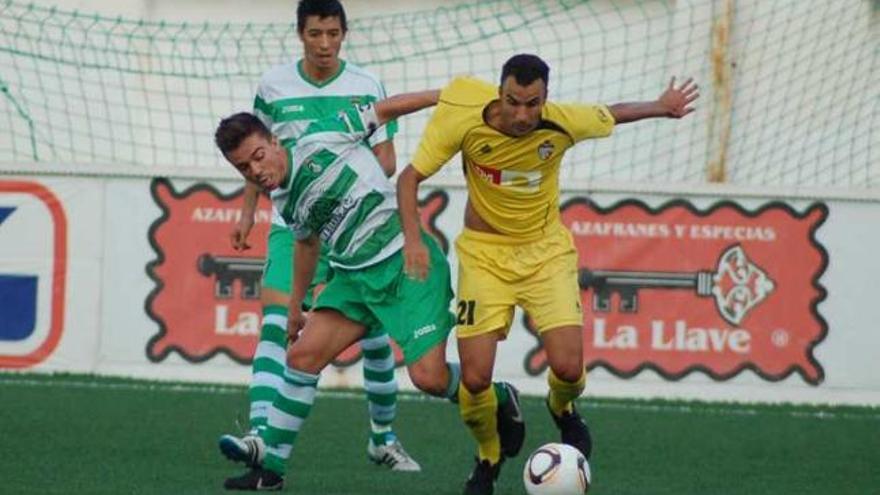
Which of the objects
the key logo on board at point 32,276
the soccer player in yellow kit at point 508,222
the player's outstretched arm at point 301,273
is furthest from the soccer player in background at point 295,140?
the key logo on board at point 32,276

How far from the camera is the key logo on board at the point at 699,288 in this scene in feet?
43.3

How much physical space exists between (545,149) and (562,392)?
39.8 inches

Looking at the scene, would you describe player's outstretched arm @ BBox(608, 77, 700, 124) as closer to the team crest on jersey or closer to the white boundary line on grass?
the team crest on jersey

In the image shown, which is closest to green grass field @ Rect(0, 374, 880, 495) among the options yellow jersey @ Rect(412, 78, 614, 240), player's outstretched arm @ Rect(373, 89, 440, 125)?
yellow jersey @ Rect(412, 78, 614, 240)

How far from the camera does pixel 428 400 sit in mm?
12766

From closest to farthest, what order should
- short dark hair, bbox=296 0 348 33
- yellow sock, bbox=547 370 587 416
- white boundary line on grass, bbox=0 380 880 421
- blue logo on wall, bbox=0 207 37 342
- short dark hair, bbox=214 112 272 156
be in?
1. short dark hair, bbox=214 112 272 156
2. yellow sock, bbox=547 370 587 416
3. short dark hair, bbox=296 0 348 33
4. white boundary line on grass, bbox=0 380 880 421
5. blue logo on wall, bbox=0 207 37 342

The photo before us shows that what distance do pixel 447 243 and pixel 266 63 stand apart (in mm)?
2698

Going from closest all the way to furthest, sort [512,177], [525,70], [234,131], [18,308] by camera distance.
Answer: [234,131] < [525,70] < [512,177] < [18,308]

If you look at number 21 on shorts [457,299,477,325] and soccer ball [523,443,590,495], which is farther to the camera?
number 21 on shorts [457,299,477,325]

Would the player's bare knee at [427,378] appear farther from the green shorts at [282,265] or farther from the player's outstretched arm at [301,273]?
the green shorts at [282,265]

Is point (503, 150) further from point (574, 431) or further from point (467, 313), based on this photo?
point (574, 431)

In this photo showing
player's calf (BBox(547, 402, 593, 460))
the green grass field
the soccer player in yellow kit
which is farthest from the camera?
player's calf (BBox(547, 402, 593, 460))

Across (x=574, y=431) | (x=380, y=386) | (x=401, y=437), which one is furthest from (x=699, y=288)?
(x=574, y=431)

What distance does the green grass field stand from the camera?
28.6 ft
